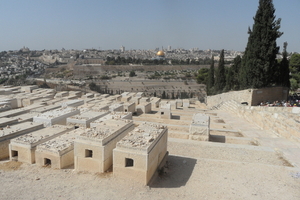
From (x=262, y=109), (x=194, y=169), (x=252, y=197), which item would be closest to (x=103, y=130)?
(x=194, y=169)

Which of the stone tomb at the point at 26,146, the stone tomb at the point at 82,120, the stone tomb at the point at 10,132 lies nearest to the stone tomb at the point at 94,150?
the stone tomb at the point at 26,146

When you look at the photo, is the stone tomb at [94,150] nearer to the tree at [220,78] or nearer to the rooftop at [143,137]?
the rooftop at [143,137]

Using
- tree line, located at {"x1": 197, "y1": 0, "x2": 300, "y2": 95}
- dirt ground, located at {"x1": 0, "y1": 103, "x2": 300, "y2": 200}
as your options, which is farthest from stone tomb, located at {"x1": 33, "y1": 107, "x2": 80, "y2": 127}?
tree line, located at {"x1": 197, "y1": 0, "x2": 300, "y2": 95}

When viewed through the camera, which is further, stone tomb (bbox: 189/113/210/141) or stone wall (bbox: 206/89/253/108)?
stone wall (bbox: 206/89/253/108)

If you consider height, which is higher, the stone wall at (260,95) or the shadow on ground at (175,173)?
the stone wall at (260,95)

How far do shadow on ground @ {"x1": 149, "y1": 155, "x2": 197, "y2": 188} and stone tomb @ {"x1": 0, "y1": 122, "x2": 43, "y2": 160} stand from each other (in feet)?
16.7

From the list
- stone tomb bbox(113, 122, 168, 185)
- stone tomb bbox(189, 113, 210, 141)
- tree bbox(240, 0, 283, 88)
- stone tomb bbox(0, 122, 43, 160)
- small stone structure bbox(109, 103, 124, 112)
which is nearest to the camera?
stone tomb bbox(113, 122, 168, 185)

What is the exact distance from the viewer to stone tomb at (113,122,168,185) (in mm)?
5457

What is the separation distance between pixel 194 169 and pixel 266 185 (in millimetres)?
1856

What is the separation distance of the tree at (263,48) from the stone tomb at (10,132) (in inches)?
568

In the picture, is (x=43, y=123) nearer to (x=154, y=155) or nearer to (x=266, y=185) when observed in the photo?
(x=154, y=155)

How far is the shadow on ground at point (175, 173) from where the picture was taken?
19.1ft

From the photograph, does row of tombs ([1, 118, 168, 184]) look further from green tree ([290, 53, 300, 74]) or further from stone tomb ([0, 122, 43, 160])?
green tree ([290, 53, 300, 74])

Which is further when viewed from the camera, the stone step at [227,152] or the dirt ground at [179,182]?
the stone step at [227,152]
